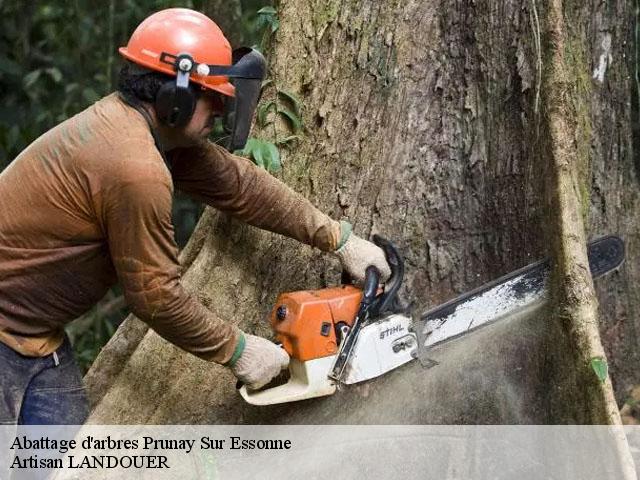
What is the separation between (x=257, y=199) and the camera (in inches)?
119

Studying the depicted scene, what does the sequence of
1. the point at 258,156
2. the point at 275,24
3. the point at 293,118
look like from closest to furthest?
the point at 258,156 → the point at 293,118 → the point at 275,24

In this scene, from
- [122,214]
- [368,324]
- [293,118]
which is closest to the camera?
[122,214]

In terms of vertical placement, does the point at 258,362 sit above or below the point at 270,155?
below

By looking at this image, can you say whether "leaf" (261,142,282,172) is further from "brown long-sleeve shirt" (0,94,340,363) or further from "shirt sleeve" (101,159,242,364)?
"shirt sleeve" (101,159,242,364)

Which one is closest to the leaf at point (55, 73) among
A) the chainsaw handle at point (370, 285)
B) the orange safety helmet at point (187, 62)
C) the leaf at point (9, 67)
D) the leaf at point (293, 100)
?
the leaf at point (9, 67)

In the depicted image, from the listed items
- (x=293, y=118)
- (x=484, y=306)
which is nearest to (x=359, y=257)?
(x=484, y=306)

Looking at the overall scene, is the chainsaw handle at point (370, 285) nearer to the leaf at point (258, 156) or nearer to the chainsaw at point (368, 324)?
the chainsaw at point (368, 324)

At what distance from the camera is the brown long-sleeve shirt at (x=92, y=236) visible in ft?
7.91

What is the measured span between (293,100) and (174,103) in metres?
0.90

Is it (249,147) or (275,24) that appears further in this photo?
(275,24)

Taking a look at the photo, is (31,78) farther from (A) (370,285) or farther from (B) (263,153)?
(A) (370,285)

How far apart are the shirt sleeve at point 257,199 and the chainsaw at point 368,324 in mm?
248

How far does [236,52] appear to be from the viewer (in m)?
2.69

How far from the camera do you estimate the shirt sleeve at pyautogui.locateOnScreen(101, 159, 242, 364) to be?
7.83ft
